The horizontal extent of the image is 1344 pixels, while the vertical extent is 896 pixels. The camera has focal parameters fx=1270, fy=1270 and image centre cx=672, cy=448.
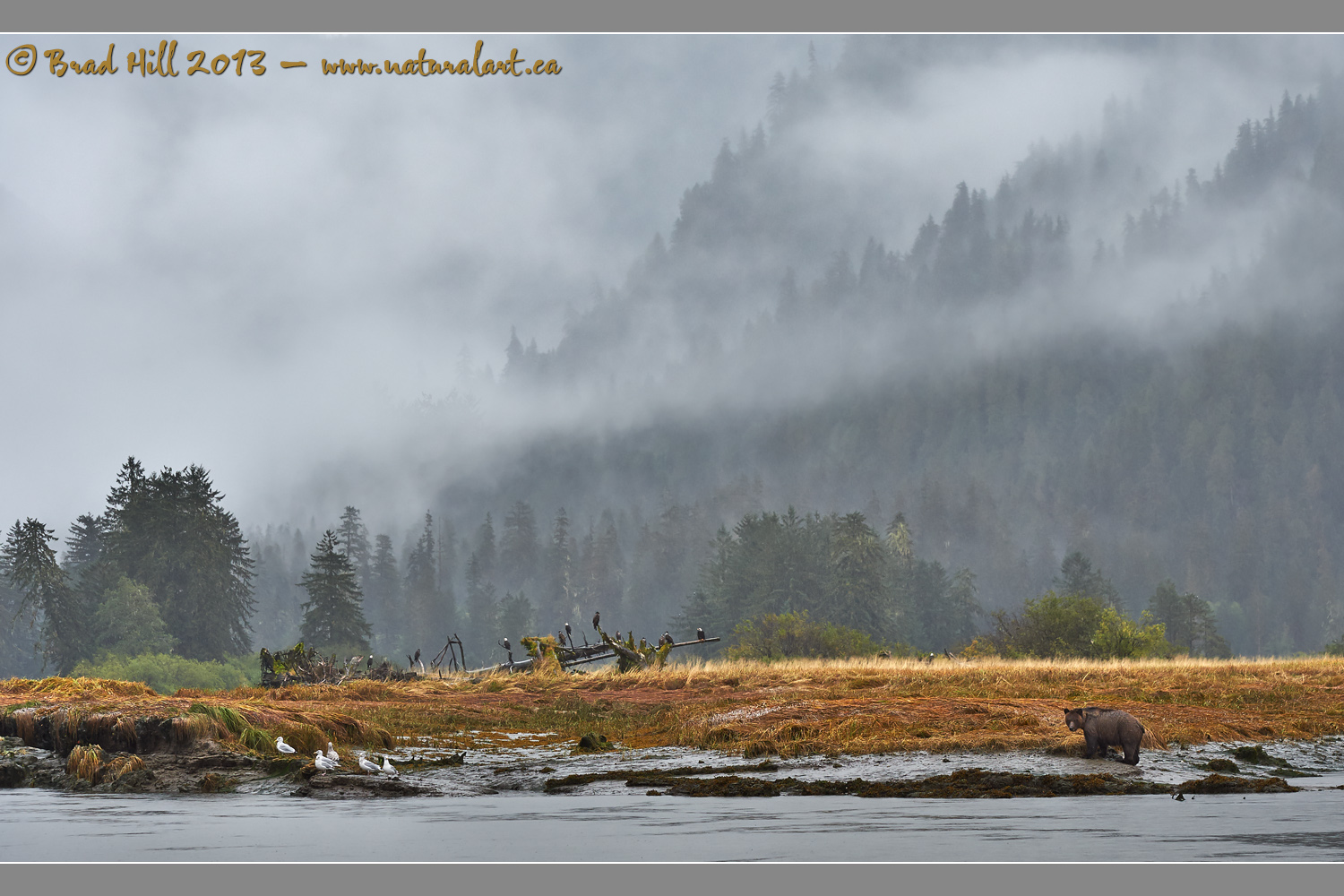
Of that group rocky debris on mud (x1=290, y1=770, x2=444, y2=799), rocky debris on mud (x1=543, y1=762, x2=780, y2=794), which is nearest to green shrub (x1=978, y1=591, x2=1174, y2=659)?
rocky debris on mud (x1=543, y1=762, x2=780, y2=794)

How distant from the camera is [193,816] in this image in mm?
18203

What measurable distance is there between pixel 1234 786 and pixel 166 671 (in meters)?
90.1

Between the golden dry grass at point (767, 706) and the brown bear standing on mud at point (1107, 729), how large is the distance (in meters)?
0.92

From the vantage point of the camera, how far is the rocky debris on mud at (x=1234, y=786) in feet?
65.7

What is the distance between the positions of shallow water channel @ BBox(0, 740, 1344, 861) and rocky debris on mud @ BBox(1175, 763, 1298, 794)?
437mm

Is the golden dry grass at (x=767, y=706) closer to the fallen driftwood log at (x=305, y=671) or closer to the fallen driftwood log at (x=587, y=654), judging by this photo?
the fallen driftwood log at (x=587, y=654)

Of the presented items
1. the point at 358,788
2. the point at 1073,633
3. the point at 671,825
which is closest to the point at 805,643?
the point at 1073,633

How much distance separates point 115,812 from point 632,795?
7.70 m

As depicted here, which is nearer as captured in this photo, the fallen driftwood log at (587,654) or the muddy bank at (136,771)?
the muddy bank at (136,771)

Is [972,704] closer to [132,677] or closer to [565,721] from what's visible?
[565,721]

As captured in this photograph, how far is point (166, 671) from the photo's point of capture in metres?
96.2

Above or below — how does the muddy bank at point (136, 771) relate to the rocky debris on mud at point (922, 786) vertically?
above

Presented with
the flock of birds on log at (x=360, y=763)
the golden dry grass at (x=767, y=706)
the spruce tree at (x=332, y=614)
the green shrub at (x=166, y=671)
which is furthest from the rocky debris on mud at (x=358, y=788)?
the spruce tree at (x=332, y=614)

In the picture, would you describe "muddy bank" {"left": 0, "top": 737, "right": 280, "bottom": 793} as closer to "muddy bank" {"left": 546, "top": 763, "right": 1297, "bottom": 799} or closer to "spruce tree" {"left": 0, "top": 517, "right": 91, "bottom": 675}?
"muddy bank" {"left": 546, "top": 763, "right": 1297, "bottom": 799}
